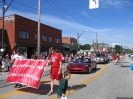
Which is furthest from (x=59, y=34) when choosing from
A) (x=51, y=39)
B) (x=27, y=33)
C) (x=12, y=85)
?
(x=12, y=85)

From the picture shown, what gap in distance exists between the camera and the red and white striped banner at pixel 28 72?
29.8 feet

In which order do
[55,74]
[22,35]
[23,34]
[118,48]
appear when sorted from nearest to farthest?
[55,74] < [22,35] < [23,34] < [118,48]

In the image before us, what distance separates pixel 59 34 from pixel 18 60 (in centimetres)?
4464

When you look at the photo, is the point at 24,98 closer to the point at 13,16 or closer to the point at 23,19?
the point at 13,16

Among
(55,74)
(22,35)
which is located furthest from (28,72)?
(22,35)

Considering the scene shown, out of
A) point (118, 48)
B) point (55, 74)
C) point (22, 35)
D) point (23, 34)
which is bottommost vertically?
point (55, 74)

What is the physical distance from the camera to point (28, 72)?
947cm

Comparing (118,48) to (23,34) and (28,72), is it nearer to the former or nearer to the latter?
(23,34)

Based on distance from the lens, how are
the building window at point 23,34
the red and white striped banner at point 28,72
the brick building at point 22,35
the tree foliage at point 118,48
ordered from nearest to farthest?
the red and white striped banner at point 28,72 → the brick building at point 22,35 → the building window at point 23,34 → the tree foliage at point 118,48

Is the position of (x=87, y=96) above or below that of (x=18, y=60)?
below

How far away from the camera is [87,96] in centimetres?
846

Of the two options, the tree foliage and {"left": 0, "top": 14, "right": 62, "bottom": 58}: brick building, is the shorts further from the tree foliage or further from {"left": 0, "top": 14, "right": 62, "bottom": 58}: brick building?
the tree foliage

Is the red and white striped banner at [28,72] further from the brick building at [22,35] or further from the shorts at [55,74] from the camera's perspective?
the brick building at [22,35]

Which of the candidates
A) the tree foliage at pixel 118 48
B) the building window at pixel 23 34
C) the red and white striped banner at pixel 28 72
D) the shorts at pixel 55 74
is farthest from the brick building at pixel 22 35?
the tree foliage at pixel 118 48
